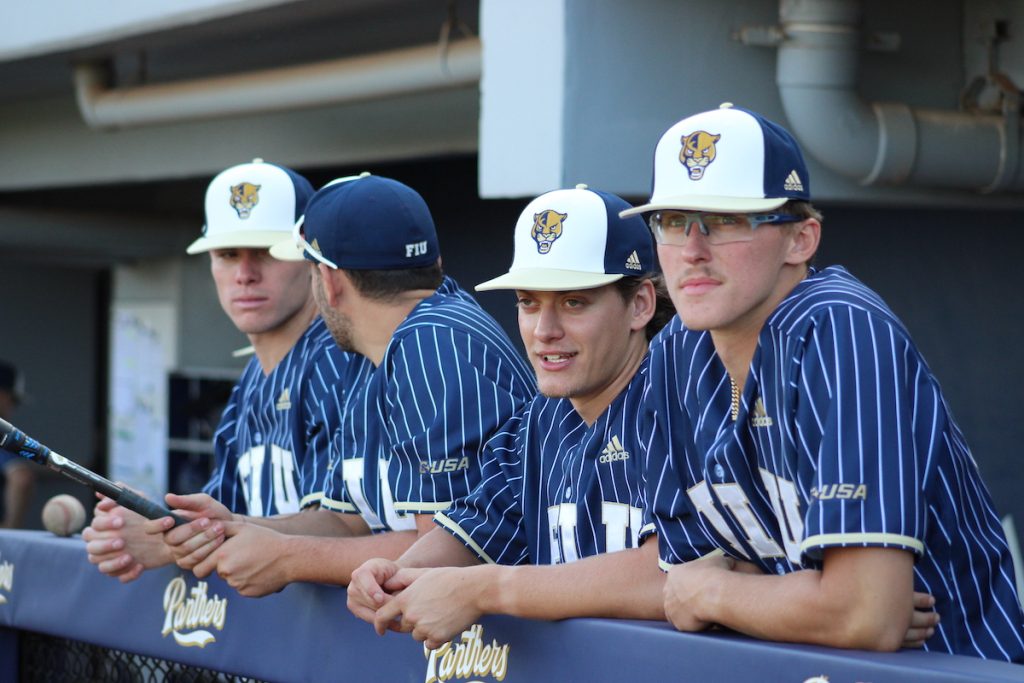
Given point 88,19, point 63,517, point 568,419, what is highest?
point 88,19

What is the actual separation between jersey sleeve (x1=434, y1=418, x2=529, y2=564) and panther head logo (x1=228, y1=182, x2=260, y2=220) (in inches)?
46.1

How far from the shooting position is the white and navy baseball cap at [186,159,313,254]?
3.69 metres

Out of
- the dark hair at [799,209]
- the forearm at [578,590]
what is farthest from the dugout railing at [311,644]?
the dark hair at [799,209]

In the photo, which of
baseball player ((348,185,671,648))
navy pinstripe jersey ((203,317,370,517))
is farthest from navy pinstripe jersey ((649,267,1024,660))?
navy pinstripe jersey ((203,317,370,517))

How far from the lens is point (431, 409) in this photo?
9.43 ft

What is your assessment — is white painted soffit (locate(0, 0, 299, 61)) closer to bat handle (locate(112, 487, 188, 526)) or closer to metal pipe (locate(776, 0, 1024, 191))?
metal pipe (locate(776, 0, 1024, 191))

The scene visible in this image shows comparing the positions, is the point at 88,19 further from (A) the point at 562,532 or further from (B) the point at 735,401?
(B) the point at 735,401

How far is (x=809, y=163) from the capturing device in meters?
4.71

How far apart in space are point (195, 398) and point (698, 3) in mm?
6007

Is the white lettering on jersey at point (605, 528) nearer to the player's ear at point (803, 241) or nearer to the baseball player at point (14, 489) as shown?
the player's ear at point (803, 241)

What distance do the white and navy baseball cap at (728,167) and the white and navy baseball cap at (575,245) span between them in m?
0.46

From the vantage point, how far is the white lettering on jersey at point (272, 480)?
3500 millimetres

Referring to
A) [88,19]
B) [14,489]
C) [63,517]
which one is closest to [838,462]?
[63,517]

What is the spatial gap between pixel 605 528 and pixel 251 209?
153 centimetres
